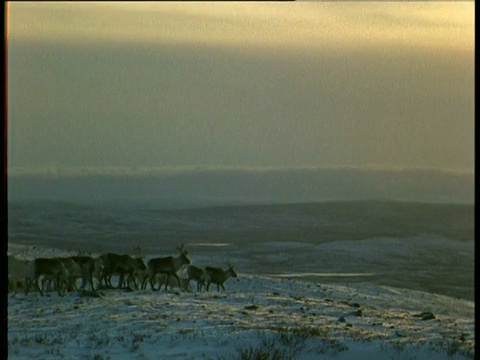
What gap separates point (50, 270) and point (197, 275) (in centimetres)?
169

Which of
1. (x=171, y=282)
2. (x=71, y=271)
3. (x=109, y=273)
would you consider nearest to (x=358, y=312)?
(x=171, y=282)

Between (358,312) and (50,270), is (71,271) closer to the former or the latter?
(50,270)

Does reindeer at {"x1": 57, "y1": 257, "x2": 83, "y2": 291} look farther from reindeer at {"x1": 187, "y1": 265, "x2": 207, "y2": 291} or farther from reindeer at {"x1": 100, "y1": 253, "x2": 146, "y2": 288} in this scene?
reindeer at {"x1": 187, "y1": 265, "x2": 207, "y2": 291}

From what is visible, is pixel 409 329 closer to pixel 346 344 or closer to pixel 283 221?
pixel 346 344

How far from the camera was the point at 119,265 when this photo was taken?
37.1 ft

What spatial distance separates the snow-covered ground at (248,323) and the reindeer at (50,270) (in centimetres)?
8

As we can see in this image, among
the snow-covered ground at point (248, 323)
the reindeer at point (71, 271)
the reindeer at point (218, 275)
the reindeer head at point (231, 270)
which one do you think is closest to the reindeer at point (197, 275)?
the reindeer at point (218, 275)

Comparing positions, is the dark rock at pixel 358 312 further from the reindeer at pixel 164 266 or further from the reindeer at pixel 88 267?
the reindeer at pixel 88 267

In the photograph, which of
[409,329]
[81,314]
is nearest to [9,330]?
[81,314]

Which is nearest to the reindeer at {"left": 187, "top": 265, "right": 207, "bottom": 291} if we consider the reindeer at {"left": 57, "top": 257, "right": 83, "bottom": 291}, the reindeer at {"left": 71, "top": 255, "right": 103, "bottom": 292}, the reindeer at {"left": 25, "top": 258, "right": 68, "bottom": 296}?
the reindeer at {"left": 71, "top": 255, "right": 103, "bottom": 292}

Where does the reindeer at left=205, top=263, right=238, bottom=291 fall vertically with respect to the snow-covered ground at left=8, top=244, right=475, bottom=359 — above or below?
above

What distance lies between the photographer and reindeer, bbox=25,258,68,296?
1100 cm

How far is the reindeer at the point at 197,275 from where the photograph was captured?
11.9 meters

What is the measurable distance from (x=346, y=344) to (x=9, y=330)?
276 centimetres
